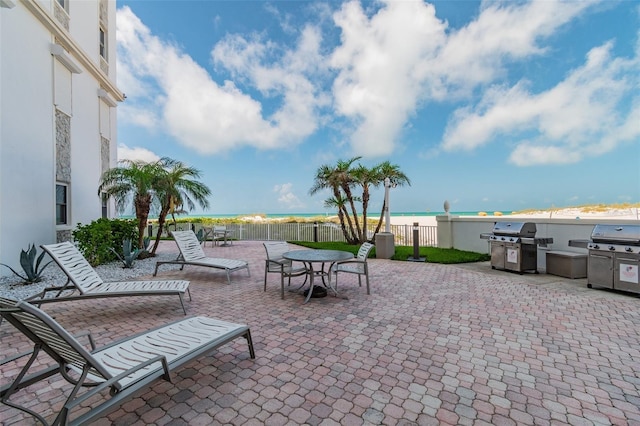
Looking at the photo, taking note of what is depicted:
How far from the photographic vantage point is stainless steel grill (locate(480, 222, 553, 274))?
22.7 feet

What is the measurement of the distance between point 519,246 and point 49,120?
41.3 feet

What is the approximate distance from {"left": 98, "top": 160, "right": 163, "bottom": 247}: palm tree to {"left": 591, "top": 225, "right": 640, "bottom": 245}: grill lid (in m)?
11.2

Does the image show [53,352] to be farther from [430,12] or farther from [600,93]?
[600,93]

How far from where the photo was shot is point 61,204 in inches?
341

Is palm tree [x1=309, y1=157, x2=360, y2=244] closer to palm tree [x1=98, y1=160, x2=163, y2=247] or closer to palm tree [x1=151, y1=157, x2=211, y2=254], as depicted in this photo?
palm tree [x1=151, y1=157, x2=211, y2=254]

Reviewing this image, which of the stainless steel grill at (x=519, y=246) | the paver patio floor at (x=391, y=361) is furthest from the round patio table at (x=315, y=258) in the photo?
the stainless steel grill at (x=519, y=246)

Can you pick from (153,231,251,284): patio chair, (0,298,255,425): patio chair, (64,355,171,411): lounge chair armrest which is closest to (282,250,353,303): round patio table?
(153,231,251,284): patio chair

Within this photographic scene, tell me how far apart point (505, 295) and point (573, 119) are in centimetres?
1763

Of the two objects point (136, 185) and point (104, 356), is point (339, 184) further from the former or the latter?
point (104, 356)

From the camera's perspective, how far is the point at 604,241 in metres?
5.48

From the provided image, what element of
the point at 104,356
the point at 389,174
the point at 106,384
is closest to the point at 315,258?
the point at 104,356

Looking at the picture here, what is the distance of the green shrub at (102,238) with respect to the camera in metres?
7.56

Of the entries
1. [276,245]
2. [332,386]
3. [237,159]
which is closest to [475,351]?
[332,386]

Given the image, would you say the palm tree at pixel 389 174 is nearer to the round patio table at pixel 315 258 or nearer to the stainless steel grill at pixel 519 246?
the stainless steel grill at pixel 519 246
